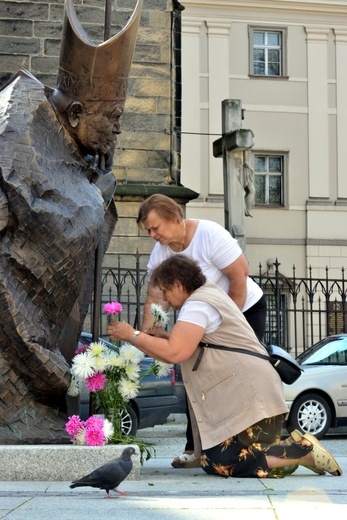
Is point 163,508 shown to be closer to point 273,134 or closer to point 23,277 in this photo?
point 23,277

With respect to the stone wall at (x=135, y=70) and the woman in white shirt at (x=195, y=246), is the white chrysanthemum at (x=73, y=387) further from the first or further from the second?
the stone wall at (x=135, y=70)

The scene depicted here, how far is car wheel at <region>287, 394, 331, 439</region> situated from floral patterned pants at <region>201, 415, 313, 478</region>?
7.14m

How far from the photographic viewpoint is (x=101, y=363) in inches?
232

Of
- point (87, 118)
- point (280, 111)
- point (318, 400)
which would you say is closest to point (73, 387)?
point (87, 118)

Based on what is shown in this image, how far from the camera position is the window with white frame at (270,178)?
3109 centimetres

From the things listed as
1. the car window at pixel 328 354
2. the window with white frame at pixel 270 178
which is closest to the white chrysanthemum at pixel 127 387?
the car window at pixel 328 354

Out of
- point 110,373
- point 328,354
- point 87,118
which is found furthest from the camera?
point 328,354

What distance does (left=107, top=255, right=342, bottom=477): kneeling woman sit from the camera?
572 centimetres

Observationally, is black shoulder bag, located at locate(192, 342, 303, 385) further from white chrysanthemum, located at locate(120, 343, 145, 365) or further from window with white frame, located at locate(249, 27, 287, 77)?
window with white frame, located at locate(249, 27, 287, 77)

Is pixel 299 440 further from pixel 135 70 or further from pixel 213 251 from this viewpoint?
pixel 135 70

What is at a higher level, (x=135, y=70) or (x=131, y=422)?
(x=135, y=70)

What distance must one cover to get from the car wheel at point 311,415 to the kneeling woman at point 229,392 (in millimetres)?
7113

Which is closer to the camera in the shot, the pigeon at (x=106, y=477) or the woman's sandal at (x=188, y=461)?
the pigeon at (x=106, y=477)

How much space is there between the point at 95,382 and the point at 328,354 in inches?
319
